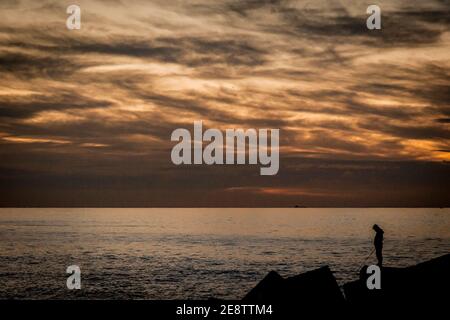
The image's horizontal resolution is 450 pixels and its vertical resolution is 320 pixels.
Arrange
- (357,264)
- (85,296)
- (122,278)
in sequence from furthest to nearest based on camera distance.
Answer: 1. (357,264)
2. (122,278)
3. (85,296)

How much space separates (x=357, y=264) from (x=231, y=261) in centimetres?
1480

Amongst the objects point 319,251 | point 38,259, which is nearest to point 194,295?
point 38,259

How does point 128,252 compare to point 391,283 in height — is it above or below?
below

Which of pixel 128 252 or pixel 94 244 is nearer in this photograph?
pixel 128 252

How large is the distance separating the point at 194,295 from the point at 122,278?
11459 millimetres

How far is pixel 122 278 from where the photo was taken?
47594 mm
